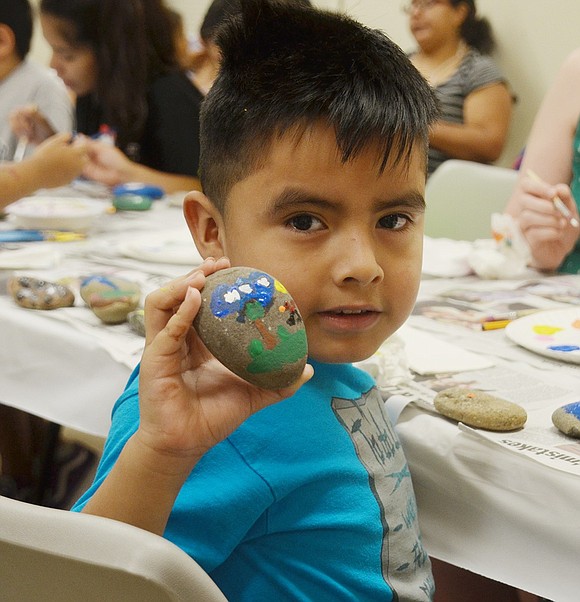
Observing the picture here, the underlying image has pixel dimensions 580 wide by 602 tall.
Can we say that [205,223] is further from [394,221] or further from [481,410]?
[481,410]

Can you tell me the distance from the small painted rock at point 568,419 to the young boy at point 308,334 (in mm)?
149

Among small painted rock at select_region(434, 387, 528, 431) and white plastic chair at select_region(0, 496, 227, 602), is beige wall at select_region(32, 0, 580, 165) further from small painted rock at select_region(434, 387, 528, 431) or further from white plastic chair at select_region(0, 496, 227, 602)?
white plastic chair at select_region(0, 496, 227, 602)

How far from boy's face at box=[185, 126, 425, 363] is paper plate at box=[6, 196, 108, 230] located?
103 cm

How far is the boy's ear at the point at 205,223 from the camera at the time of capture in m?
0.78

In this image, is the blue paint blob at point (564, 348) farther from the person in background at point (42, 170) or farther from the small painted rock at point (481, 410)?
the person in background at point (42, 170)

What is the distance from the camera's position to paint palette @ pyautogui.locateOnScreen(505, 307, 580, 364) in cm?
99

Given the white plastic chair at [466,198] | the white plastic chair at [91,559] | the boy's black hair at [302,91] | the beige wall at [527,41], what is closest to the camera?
the white plastic chair at [91,559]

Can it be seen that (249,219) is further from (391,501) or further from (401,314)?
(391,501)

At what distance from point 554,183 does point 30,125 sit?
1.37m

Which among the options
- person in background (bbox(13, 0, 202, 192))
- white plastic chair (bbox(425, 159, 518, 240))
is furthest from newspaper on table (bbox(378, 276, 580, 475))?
person in background (bbox(13, 0, 202, 192))

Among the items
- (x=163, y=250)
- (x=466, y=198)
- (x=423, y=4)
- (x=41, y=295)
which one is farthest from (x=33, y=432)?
(x=423, y=4)

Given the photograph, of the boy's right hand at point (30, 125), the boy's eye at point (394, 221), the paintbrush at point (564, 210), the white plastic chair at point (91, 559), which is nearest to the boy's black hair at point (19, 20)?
the boy's right hand at point (30, 125)

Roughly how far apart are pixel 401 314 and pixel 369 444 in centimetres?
12

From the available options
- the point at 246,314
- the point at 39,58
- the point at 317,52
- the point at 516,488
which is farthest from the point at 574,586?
the point at 39,58
